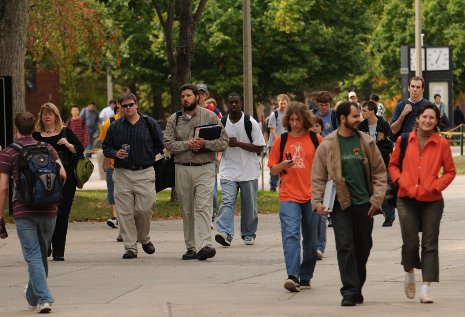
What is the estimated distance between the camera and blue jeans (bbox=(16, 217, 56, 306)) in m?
11.5

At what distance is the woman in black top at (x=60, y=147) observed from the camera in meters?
15.2

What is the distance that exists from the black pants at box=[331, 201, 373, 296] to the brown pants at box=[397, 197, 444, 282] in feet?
0.96

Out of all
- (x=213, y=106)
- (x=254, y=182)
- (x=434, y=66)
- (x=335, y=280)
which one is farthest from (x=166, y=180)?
(x=434, y=66)

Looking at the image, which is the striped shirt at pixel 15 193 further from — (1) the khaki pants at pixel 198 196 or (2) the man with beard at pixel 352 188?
(1) the khaki pants at pixel 198 196

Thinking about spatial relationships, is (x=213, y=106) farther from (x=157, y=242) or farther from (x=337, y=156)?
(x=337, y=156)

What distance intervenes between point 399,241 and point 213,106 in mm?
5685

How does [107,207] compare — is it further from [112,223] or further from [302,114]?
[302,114]

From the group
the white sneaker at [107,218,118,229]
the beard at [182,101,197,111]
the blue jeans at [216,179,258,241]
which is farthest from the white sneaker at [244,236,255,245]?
the white sneaker at [107,218,118,229]

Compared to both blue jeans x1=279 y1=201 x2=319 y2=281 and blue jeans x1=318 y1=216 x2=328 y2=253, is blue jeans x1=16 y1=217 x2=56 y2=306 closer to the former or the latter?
blue jeans x1=279 y1=201 x2=319 y2=281

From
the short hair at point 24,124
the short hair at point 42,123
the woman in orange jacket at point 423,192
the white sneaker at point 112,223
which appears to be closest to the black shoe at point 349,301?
the woman in orange jacket at point 423,192

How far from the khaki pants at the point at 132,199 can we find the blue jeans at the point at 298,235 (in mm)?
3075

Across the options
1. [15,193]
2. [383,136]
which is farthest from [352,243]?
[383,136]

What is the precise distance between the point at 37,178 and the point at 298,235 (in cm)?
243

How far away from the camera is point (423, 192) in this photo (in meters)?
11.4
